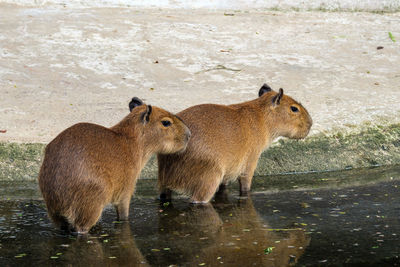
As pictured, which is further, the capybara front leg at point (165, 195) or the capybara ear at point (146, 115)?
the capybara front leg at point (165, 195)

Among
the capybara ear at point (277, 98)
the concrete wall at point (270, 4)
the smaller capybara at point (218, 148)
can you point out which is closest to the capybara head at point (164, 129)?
the smaller capybara at point (218, 148)

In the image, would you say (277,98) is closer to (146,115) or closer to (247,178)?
(247,178)

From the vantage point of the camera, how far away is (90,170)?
4434 millimetres

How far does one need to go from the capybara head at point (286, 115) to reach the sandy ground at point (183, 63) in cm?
63

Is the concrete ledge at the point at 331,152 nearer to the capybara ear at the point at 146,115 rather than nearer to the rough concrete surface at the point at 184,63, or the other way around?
the rough concrete surface at the point at 184,63

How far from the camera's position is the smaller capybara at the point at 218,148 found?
5340mm

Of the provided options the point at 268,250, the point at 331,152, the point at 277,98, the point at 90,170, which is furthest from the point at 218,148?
the point at 331,152

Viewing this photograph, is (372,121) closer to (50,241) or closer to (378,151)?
(378,151)

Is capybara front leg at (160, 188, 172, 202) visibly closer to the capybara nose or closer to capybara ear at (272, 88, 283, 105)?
the capybara nose

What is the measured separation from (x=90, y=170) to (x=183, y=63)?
452 cm

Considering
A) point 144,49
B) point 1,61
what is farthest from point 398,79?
point 1,61

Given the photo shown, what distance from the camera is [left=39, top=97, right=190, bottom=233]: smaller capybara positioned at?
438 centimetres

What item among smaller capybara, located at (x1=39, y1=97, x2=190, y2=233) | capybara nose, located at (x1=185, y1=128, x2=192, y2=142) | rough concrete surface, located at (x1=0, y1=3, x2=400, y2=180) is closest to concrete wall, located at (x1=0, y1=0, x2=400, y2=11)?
rough concrete surface, located at (x1=0, y1=3, x2=400, y2=180)

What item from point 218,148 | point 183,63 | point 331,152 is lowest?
point 331,152
